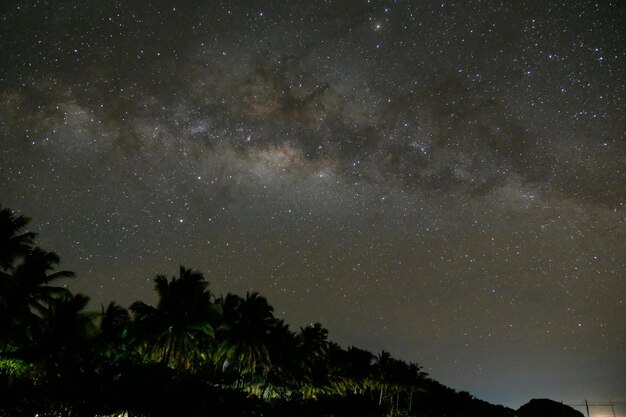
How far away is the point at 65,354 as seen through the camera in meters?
28.5

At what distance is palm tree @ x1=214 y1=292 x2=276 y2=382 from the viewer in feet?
126

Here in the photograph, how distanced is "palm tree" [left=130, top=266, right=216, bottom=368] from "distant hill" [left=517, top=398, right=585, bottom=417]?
113578 mm

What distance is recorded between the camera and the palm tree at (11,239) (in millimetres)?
25547

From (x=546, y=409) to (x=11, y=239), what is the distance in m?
148

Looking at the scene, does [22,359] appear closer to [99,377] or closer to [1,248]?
[1,248]

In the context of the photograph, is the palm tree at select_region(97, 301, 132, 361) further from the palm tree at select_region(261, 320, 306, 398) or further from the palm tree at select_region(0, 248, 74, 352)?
the palm tree at select_region(261, 320, 306, 398)

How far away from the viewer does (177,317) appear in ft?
112

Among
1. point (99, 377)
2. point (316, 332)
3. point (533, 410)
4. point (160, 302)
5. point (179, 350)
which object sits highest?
point (533, 410)

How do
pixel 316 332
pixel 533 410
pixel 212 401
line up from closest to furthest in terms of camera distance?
1. pixel 212 401
2. pixel 316 332
3. pixel 533 410

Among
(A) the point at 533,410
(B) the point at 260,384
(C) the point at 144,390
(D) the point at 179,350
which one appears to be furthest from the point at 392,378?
(A) the point at 533,410

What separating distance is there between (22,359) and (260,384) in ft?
87.4

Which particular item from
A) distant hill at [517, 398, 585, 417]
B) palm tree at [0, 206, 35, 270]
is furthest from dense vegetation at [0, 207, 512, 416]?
distant hill at [517, 398, 585, 417]

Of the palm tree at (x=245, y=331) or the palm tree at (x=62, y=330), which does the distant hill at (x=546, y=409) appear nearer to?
the palm tree at (x=245, y=331)

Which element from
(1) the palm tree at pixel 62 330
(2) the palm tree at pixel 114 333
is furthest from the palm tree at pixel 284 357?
(1) the palm tree at pixel 62 330
